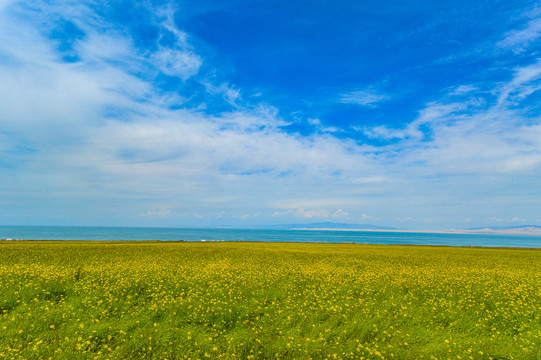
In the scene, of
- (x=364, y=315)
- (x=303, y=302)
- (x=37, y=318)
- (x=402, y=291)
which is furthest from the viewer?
(x=402, y=291)

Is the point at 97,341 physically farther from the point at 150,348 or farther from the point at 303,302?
the point at 303,302

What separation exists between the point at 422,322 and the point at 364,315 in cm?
267

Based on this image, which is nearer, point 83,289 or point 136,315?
point 136,315

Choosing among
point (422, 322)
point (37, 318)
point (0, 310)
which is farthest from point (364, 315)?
point (0, 310)

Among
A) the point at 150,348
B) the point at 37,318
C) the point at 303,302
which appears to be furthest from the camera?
the point at 303,302

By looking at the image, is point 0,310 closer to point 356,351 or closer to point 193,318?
point 193,318

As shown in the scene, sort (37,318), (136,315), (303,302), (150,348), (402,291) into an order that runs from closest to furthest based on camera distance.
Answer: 1. (150,348)
2. (37,318)
3. (136,315)
4. (303,302)
5. (402,291)

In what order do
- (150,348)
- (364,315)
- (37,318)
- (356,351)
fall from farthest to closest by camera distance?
(364,315) < (37,318) < (356,351) < (150,348)

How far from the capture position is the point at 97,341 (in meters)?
A: 9.82

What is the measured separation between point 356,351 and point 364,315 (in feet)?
11.1

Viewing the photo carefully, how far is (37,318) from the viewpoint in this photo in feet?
35.3

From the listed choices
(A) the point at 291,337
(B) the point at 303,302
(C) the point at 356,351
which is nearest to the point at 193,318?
(A) the point at 291,337

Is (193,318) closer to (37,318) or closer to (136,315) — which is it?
(136,315)

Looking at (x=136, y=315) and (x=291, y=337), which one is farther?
(x=136, y=315)
